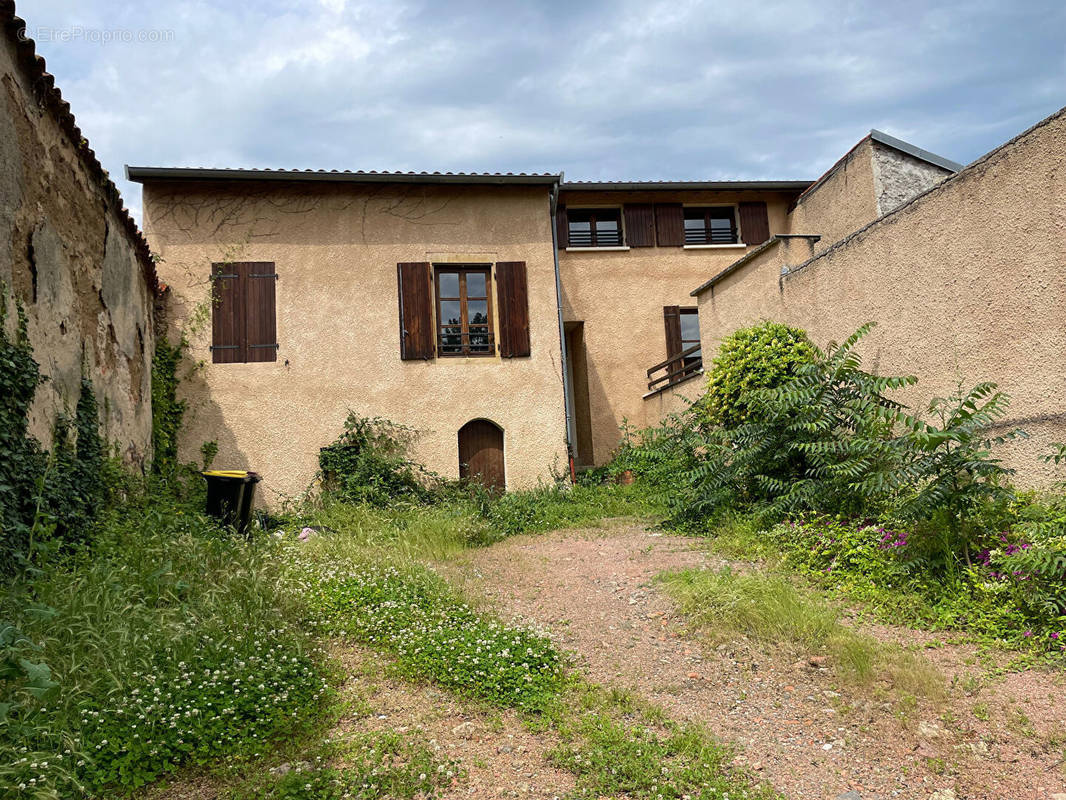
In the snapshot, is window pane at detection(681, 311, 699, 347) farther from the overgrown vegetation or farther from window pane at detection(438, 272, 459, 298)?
the overgrown vegetation

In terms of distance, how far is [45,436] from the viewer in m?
5.46

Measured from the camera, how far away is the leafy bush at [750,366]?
8.00 m

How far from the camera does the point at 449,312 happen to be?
38.1 feet

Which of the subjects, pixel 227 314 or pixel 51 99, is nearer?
pixel 51 99

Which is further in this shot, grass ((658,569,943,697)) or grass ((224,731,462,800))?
grass ((658,569,943,697))

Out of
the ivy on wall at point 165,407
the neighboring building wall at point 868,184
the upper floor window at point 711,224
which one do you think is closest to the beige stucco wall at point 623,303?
the upper floor window at point 711,224

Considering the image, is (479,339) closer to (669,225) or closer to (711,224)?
(669,225)

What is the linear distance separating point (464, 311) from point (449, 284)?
1.65ft

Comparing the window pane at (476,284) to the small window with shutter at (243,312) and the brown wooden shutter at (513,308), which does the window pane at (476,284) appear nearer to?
the brown wooden shutter at (513,308)

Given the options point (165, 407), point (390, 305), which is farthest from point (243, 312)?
point (390, 305)

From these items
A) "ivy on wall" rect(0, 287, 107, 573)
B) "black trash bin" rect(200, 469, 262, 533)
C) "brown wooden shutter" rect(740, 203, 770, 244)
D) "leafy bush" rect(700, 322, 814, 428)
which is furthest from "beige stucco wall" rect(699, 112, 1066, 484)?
"ivy on wall" rect(0, 287, 107, 573)

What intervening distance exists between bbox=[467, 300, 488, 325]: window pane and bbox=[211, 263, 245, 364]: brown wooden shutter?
340cm

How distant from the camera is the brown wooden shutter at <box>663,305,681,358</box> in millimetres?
13844

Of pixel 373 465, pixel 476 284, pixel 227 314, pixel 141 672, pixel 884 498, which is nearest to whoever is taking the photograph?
pixel 141 672
